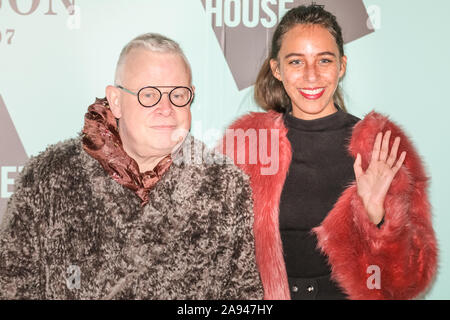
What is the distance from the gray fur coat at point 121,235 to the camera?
133 cm

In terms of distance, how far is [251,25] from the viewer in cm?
189

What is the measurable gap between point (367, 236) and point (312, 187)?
26cm

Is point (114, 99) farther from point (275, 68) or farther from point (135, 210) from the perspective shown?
point (275, 68)

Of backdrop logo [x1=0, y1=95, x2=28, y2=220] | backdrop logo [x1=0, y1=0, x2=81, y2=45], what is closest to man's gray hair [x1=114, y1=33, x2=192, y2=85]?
backdrop logo [x1=0, y1=0, x2=81, y2=45]

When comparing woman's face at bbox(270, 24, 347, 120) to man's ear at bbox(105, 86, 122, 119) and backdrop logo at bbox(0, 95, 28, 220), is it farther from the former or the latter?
backdrop logo at bbox(0, 95, 28, 220)

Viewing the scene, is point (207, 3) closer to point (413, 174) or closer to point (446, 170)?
point (413, 174)

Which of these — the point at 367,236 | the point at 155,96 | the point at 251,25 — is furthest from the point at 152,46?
the point at 367,236

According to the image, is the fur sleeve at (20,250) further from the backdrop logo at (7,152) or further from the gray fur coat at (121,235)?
the backdrop logo at (7,152)

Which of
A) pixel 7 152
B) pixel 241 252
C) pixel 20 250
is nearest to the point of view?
pixel 20 250

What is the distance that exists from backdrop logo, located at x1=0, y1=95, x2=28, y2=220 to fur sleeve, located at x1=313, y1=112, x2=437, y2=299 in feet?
4.49

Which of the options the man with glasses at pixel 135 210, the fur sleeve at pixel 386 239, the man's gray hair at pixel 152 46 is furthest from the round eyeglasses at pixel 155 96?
the fur sleeve at pixel 386 239

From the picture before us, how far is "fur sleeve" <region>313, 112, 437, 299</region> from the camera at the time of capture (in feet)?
4.83

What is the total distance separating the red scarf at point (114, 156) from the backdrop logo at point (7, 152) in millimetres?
633
